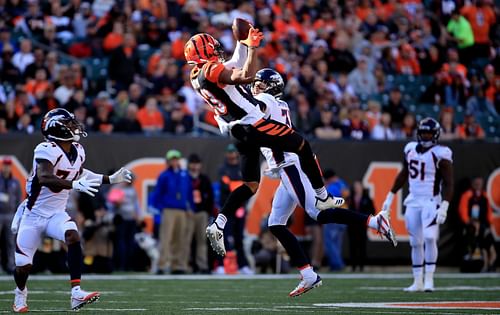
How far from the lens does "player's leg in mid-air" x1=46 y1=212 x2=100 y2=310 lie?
9367mm

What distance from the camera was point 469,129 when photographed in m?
20.7

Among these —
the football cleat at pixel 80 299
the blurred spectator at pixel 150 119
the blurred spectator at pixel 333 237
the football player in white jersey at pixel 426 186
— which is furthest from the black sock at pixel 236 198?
the blurred spectator at pixel 150 119

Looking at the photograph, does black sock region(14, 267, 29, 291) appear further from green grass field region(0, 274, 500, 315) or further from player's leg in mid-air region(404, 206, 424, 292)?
player's leg in mid-air region(404, 206, 424, 292)

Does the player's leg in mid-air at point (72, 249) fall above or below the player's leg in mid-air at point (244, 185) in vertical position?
below

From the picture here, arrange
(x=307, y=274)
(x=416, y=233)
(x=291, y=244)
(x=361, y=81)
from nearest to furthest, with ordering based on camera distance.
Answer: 1. (x=307, y=274)
2. (x=291, y=244)
3. (x=416, y=233)
4. (x=361, y=81)

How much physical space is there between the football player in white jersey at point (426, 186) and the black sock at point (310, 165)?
9.82ft

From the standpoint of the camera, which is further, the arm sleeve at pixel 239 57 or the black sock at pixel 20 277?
the arm sleeve at pixel 239 57

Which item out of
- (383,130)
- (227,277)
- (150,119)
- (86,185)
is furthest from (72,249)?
(383,130)

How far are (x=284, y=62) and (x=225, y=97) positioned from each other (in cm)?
1096

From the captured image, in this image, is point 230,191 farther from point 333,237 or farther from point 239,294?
point 239,294

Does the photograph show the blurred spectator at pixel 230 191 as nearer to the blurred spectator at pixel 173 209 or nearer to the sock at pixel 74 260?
the blurred spectator at pixel 173 209

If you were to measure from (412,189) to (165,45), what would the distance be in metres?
7.57

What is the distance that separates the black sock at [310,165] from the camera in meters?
9.98

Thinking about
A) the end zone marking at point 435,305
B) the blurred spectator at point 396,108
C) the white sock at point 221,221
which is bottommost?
the end zone marking at point 435,305
